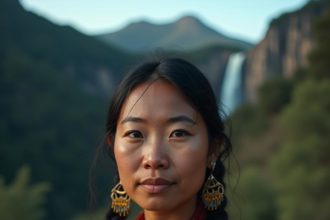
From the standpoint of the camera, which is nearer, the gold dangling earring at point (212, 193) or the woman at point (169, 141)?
the woman at point (169, 141)

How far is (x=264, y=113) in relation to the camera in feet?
111

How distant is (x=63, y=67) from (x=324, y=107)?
54250mm

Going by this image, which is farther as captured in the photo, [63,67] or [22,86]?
[63,67]

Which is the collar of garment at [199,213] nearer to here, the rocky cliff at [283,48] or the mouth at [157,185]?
the mouth at [157,185]

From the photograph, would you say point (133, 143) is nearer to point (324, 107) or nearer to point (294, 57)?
point (324, 107)

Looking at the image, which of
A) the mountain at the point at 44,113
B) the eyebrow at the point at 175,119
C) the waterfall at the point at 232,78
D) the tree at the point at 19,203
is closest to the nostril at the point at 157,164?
the eyebrow at the point at 175,119

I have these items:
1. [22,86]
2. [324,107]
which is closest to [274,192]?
[324,107]

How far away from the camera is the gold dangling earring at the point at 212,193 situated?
5.38 ft

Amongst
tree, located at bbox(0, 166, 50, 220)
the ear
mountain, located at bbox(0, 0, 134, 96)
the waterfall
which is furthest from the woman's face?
mountain, located at bbox(0, 0, 134, 96)

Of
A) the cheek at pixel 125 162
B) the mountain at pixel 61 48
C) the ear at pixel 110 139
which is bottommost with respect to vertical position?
the cheek at pixel 125 162

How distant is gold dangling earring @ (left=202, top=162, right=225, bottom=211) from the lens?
1.64 m

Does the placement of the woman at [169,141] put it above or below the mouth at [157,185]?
above

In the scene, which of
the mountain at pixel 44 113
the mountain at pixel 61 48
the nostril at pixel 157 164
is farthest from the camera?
the mountain at pixel 61 48

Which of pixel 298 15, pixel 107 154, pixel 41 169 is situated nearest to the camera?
pixel 107 154
